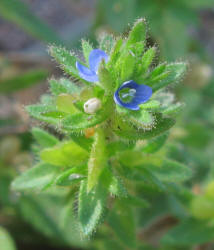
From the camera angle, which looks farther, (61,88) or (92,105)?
(61,88)

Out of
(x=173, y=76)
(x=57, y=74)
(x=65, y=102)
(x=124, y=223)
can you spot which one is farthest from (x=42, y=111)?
(x=57, y=74)

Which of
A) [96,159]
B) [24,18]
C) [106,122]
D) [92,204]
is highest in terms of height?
[24,18]

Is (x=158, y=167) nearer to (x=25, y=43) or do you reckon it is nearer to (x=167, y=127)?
(x=167, y=127)

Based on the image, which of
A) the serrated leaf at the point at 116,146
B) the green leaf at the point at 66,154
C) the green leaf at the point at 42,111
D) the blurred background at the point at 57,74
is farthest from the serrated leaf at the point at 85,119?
the blurred background at the point at 57,74

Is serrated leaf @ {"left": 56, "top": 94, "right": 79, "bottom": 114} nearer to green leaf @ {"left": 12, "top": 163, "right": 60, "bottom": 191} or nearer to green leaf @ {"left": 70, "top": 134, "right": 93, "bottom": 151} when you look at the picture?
green leaf @ {"left": 70, "top": 134, "right": 93, "bottom": 151}

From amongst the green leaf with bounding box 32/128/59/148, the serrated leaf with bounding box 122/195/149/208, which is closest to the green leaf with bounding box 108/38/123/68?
the green leaf with bounding box 32/128/59/148

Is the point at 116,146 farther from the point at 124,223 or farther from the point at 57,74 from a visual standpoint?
the point at 57,74

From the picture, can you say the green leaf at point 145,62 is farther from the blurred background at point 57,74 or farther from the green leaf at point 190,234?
the green leaf at point 190,234

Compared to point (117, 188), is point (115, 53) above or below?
above
